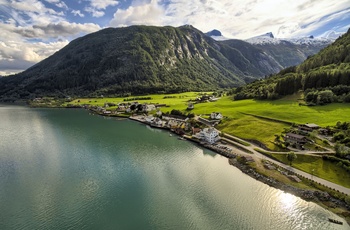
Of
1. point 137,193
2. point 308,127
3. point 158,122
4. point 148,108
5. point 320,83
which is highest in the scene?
point 320,83

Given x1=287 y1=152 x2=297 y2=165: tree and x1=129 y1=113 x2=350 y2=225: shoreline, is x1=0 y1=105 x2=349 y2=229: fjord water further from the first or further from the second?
x1=287 y1=152 x2=297 y2=165: tree

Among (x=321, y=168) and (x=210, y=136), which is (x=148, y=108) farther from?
(x=321, y=168)

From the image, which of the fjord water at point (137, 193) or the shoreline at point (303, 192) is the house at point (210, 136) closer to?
the fjord water at point (137, 193)

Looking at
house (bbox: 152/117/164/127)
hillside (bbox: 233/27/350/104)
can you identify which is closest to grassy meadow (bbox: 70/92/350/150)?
hillside (bbox: 233/27/350/104)

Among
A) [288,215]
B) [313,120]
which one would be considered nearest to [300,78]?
[313,120]

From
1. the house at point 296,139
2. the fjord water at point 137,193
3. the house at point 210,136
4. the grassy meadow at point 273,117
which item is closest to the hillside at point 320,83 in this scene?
the grassy meadow at point 273,117

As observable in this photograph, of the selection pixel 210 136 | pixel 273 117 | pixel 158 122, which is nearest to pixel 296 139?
pixel 210 136
